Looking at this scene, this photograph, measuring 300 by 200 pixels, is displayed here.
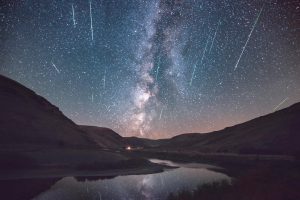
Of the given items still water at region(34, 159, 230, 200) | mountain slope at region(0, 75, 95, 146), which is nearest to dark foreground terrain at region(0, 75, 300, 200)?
mountain slope at region(0, 75, 95, 146)

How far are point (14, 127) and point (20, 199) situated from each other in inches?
1980

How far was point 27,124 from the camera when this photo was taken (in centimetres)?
7675

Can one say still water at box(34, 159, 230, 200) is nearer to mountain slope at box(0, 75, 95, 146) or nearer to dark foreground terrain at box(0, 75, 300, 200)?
dark foreground terrain at box(0, 75, 300, 200)

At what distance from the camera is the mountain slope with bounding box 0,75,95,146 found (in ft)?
231

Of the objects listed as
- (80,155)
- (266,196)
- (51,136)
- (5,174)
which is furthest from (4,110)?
(266,196)

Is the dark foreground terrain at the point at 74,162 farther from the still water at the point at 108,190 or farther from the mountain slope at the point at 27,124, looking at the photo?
the still water at the point at 108,190

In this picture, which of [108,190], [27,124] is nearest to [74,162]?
[108,190]

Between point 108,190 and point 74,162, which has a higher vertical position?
point 74,162

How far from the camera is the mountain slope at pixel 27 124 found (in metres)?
70.4

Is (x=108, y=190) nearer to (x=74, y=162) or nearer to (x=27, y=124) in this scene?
(x=74, y=162)

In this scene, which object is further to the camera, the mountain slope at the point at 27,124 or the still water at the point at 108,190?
the mountain slope at the point at 27,124

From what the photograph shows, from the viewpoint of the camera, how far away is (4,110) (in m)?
76.9

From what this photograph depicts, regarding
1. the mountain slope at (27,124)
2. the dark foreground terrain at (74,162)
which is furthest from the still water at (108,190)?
the mountain slope at (27,124)

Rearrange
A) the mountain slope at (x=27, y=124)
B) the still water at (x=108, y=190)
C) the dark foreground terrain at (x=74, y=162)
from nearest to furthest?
the dark foreground terrain at (x=74, y=162), the still water at (x=108, y=190), the mountain slope at (x=27, y=124)
